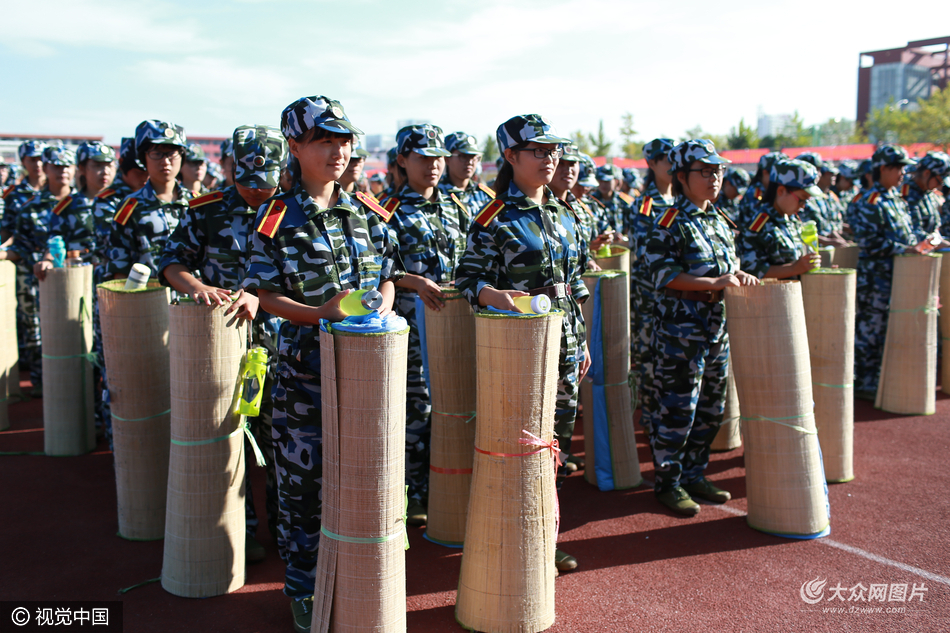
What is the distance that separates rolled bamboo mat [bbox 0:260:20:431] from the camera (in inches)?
242

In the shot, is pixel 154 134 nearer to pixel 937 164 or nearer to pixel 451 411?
pixel 451 411

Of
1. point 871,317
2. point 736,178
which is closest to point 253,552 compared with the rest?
point 871,317

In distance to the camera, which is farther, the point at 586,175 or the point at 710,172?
the point at 586,175

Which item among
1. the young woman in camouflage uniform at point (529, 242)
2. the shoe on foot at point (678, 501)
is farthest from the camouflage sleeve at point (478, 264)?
the shoe on foot at point (678, 501)

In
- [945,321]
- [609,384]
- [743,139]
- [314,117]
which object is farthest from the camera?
[743,139]

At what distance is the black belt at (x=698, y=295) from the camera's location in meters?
4.35

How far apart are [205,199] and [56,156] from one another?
456cm

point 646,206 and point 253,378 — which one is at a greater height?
point 646,206

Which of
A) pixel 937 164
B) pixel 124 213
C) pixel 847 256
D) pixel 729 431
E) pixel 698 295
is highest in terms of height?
pixel 937 164

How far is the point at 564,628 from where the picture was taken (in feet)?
10.4

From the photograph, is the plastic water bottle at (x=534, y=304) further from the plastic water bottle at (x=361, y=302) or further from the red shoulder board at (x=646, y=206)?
the red shoulder board at (x=646, y=206)

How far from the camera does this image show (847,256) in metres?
7.45

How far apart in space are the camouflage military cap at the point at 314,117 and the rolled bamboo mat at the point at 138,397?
1522 mm

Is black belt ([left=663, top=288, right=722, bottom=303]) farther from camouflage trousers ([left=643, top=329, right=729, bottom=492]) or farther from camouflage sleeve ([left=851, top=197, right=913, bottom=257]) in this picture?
camouflage sleeve ([left=851, top=197, right=913, bottom=257])
